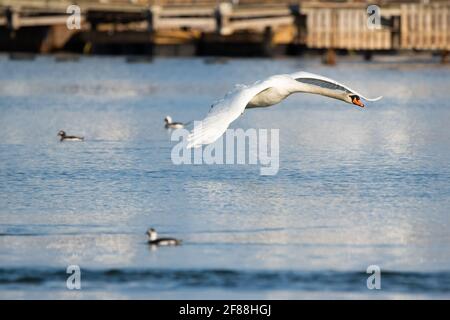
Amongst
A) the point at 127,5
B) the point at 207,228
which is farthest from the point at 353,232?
the point at 127,5

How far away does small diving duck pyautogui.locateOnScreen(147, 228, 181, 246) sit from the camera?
814 inches

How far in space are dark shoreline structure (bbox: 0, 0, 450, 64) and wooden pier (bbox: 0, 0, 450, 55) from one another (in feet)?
0.22

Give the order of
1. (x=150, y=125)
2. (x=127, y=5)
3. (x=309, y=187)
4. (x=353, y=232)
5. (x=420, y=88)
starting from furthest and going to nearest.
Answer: (x=127, y=5), (x=420, y=88), (x=150, y=125), (x=309, y=187), (x=353, y=232)

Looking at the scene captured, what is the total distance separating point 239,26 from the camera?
357 feet

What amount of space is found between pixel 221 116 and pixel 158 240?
2191 mm

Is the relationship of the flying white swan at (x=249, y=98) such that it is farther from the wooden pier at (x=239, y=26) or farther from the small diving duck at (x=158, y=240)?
the wooden pier at (x=239, y=26)

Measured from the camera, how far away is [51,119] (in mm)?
45969

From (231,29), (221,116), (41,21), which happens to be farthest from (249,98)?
(231,29)

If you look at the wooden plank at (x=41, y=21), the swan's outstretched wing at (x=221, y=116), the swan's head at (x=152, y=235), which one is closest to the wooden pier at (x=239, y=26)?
the wooden plank at (x=41, y=21)

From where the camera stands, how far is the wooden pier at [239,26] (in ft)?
351

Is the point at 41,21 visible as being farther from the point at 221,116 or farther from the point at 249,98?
the point at 221,116

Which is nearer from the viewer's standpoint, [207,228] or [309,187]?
[207,228]
